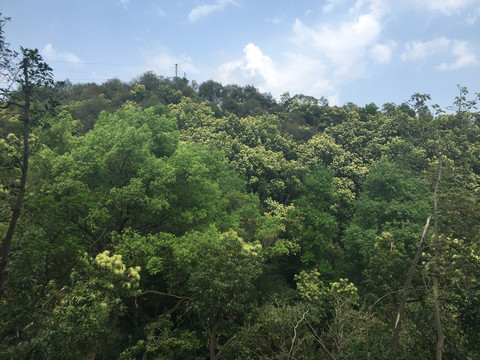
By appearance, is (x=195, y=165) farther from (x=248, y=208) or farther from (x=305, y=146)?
(x=305, y=146)

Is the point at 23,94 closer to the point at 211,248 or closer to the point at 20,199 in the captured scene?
the point at 20,199

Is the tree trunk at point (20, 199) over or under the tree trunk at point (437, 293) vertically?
over

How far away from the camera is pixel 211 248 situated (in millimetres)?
9859

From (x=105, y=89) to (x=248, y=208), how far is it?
31216 millimetres

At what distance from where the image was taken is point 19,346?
12.9 feet

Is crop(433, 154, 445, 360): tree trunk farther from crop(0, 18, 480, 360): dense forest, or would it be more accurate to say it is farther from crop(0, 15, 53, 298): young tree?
crop(0, 15, 53, 298): young tree

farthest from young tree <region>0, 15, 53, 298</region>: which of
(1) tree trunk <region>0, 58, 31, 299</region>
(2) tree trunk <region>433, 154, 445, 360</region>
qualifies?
(2) tree trunk <region>433, 154, 445, 360</region>

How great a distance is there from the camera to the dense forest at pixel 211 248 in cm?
506

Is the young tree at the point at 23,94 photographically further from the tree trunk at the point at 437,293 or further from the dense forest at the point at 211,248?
the tree trunk at the point at 437,293

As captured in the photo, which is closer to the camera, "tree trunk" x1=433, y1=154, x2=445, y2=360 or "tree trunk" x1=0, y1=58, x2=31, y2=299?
"tree trunk" x1=0, y1=58, x2=31, y2=299

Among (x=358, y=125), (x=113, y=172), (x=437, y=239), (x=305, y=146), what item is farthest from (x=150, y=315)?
(x=358, y=125)

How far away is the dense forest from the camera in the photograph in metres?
5.06

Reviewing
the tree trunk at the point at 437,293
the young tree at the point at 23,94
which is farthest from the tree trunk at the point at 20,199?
the tree trunk at the point at 437,293

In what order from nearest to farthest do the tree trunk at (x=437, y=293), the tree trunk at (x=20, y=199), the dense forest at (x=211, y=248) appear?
the tree trunk at (x=20, y=199)
the dense forest at (x=211, y=248)
the tree trunk at (x=437, y=293)
